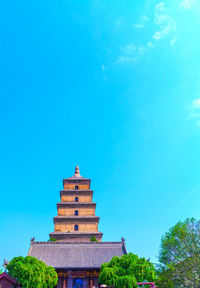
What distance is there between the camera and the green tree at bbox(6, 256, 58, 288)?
2055cm

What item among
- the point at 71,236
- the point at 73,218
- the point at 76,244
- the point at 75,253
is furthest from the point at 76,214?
the point at 75,253

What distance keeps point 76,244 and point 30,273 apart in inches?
464

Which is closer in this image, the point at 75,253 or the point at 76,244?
the point at 75,253

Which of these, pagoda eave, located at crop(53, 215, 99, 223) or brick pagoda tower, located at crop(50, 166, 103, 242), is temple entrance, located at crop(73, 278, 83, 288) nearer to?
brick pagoda tower, located at crop(50, 166, 103, 242)

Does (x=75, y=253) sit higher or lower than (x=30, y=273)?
higher

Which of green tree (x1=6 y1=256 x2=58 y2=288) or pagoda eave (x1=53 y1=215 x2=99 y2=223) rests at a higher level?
pagoda eave (x1=53 y1=215 x2=99 y2=223)

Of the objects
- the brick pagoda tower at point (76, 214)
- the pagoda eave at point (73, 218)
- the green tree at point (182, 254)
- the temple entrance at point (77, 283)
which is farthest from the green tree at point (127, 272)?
the pagoda eave at point (73, 218)

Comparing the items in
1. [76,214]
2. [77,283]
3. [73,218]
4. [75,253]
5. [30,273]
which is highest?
[76,214]

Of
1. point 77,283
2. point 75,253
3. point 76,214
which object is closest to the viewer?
point 77,283

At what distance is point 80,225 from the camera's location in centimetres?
3738

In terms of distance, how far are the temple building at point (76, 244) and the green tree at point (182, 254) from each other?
24.0 ft

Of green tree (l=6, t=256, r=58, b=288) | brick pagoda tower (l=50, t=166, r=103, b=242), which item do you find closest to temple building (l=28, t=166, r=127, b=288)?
brick pagoda tower (l=50, t=166, r=103, b=242)

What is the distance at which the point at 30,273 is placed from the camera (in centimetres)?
2059

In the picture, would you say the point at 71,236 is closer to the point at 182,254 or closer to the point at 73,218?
the point at 73,218
